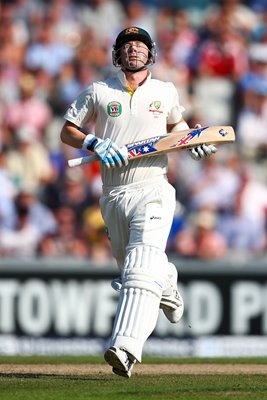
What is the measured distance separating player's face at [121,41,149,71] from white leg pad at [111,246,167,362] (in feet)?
4.11

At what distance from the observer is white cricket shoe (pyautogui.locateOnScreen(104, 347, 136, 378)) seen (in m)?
6.50

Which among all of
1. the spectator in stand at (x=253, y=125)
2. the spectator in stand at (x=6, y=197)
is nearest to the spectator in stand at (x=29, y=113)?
the spectator in stand at (x=6, y=197)

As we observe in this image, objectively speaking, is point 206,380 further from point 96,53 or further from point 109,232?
point 96,53

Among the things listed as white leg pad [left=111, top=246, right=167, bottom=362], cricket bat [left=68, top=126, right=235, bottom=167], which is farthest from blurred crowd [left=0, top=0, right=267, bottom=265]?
white leg pad [left=111, top=246, right=167, bottom=362]

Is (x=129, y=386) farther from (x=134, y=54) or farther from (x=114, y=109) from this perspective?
(x=134, y=54)

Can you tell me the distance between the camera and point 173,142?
7.23 metres

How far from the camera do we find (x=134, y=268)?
688 cm

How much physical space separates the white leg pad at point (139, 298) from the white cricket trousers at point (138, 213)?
112mm

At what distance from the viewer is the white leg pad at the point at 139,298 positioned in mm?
6664

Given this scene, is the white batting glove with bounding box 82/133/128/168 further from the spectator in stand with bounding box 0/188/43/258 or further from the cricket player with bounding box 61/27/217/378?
the spectator in stand with bounding box 0/188/43/258

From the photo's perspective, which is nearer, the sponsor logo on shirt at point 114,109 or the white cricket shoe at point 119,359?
the white cricket shoe at point 119,359

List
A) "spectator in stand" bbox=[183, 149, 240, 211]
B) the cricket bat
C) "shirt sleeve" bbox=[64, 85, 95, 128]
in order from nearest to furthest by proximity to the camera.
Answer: the cricket bat → "shirt sleeve" bbox=[64, 85, 95, 128] → "spectator in stand" bbox=[183, 149, 240, 211]

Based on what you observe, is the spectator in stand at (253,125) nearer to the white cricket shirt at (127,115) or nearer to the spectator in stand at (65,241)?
the spectator in stand at (65,241)

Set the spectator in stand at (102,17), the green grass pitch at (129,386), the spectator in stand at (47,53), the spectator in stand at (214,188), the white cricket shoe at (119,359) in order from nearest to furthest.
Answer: the green grass pitch at (129,386) → the white cricket shoe at (119,359) → the spectator in stand at (214,188) → the spectator in stand at (47,53) → the spectator in stand at (102,17)
